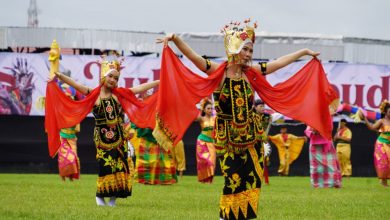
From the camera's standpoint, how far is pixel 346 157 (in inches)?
1010

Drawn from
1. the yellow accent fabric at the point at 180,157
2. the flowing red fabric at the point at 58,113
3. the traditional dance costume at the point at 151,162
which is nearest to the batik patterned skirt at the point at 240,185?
the flowing red fabric at the point at 58,113

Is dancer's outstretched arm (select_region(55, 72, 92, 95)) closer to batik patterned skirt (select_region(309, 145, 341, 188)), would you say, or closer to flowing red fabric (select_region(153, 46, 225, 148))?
flowing red fabric (select_region(153, 46, 225, 148))

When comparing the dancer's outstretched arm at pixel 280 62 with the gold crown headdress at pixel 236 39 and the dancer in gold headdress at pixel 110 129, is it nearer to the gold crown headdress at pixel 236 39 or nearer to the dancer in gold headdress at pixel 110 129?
the gold crown headdress at pixel 236 39

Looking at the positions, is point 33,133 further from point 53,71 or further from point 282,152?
point 53,71

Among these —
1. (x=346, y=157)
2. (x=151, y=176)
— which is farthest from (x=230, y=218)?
(x=346, y=157)

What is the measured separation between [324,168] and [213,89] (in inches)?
361

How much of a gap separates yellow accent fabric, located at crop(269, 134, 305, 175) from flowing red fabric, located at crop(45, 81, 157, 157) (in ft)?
43.2

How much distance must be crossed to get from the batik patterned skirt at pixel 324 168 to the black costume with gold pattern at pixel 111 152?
632 cm

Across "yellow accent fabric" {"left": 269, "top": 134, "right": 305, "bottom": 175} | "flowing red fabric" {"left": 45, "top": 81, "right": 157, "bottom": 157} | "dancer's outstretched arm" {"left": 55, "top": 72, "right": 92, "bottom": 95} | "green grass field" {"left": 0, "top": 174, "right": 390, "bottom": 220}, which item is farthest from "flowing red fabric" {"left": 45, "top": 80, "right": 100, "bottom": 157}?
"yellow accent fabric" {"left": 269, "top": 134, "right": 305, "bottom": 175}

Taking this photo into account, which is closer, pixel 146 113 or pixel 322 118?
pixel 322 118

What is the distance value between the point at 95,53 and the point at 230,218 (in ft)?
65.8

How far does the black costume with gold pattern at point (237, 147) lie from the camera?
9.41 meters

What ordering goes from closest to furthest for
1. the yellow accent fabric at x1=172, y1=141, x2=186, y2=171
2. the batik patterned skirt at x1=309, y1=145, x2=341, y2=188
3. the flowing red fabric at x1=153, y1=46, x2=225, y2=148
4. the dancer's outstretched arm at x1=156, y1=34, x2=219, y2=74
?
the dancer's outstretched arm at x1=156, y1=34, x2=219, y2=74 < the flowing red fabric at x1=153, y1=46, x2=225, y2=148 < the batik patterned skirt at x1=309, y1=145, x2=341, y2=188 < the yellow accent fabric at x1=172, y1=141, x2=186, y2=171

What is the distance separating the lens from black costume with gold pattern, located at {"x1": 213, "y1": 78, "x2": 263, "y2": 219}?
941 centimetres
